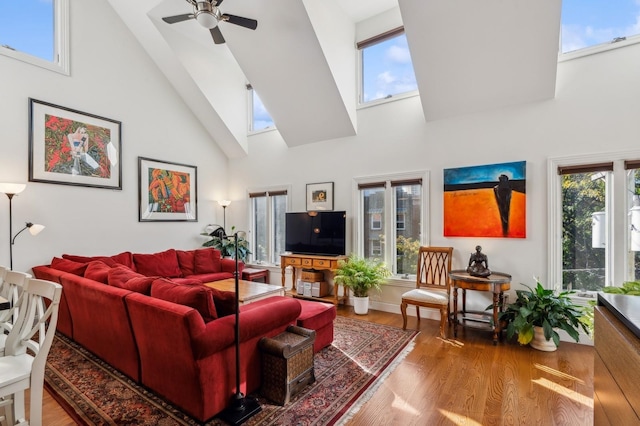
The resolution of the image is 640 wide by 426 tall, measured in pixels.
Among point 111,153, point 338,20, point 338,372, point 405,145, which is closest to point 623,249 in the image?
point 405,145

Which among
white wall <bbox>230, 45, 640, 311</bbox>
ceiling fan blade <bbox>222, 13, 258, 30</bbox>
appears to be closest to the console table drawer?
white wall <bbox>230, 45, 640, 311</bbox>

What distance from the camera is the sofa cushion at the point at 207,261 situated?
552 centimetres

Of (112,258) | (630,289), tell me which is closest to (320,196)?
(112,258)

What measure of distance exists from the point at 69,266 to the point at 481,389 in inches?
173

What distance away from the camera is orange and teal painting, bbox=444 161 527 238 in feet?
12.7

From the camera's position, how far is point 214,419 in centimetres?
216

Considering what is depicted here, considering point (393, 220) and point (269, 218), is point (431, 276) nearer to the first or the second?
point (393, 220)

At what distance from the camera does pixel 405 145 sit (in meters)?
4.74

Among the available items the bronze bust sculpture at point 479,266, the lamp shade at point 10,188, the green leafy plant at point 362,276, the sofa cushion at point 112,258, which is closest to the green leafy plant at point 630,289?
the bronze bust sculpture at point 479,266

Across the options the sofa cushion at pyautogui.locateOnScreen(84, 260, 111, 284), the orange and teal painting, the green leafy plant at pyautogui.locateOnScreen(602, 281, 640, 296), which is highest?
the orange and teal painting

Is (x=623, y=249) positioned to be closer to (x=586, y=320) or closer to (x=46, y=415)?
(x=586, y=320)

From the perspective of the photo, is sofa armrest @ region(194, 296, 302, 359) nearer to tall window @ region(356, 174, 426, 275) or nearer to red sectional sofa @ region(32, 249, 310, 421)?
red sectional sofa @ region(32, 249, 310, 421)

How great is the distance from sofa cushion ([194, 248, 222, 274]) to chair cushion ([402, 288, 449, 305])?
3379 millimetres

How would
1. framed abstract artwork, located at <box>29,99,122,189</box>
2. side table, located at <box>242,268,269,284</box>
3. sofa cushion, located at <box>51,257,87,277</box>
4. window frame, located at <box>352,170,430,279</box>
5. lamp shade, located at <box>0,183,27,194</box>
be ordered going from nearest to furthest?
sofa cushion, located at <box>51,257,87,277</box> < lamp shade, located at <box>0,183,27,194</box> < framed abstract artwork, located at <box>29,99,122,189</box> < window frame, located at <box>352,170,430,279</box> < side table, located at <box>242,268,269,284</box>
